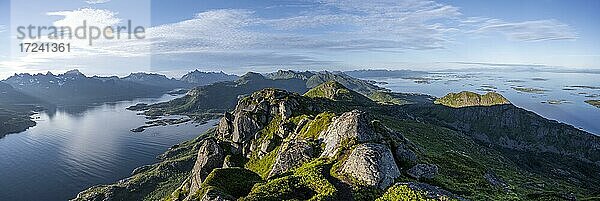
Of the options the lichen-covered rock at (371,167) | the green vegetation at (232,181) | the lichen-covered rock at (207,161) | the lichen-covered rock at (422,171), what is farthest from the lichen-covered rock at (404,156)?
the lichen-covered rock at (207,161)

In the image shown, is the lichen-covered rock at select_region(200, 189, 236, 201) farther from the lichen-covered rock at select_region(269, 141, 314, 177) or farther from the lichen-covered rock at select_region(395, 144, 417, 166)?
the lichen-covered rock at select_region(395, 144, 417, 166)

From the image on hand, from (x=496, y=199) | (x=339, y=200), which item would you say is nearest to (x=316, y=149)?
(x=339, y=200)

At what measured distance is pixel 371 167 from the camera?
132ft

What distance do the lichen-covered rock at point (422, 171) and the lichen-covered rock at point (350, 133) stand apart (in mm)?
6460

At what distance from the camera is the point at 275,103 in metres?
114

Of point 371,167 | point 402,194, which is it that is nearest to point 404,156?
point 371,167

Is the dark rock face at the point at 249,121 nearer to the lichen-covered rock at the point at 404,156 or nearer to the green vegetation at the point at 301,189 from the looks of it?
the lichen-covered rock at the point at 404,156

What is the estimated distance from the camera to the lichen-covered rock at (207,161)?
85.0 meters

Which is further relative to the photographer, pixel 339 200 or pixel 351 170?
pixel 351 170

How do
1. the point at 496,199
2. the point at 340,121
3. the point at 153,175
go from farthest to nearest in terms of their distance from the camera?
the point at 153,175 < the point at 340,121 < the point at 496,199

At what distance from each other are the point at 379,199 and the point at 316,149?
21.0m

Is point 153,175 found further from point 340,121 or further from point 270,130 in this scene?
point 340,121

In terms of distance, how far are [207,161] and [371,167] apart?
56377 millimetres

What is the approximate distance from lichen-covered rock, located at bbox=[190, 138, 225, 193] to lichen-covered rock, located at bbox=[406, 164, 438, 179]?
50110 millimetres
